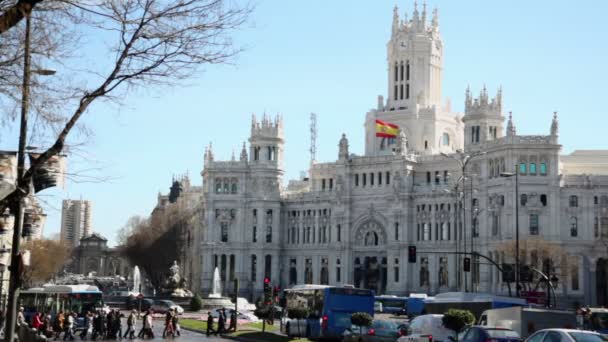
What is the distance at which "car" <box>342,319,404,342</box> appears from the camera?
41.0 metres

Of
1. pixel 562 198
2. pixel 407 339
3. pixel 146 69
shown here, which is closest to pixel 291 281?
pixel 562 198

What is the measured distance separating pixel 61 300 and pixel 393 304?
150ft

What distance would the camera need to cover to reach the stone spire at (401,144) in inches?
4414

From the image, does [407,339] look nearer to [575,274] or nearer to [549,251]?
[549,251]

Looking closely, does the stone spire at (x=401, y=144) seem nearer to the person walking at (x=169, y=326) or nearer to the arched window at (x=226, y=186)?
the arched window at (x=226, y=186)

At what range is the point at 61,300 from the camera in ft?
183

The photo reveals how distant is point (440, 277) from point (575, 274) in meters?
16.7

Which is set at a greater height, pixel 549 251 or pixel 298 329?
pixel 549 251

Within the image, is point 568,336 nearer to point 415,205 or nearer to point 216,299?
point 216,299

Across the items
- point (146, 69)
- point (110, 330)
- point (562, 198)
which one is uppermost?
point (562, 198)

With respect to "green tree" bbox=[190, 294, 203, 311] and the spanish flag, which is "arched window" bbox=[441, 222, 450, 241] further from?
"green tree" bbox=[190, 294, 203, 311]

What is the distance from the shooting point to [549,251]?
88.1 metres

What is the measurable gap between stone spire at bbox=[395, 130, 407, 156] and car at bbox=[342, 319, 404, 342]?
230 feet

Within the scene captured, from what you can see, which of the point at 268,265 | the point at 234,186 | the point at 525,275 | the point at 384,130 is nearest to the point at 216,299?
the point at 268,265
